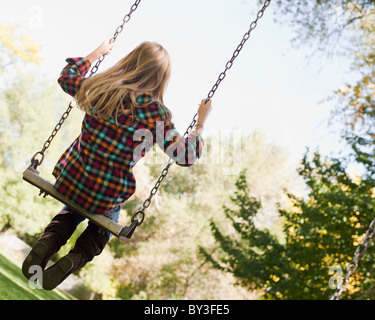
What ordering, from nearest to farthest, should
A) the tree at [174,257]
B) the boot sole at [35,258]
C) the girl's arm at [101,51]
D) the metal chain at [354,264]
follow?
the boot sole at [35,258] < the girl's arm at [101,51] < the metal chain at [354,264] < the tree at [174,257]

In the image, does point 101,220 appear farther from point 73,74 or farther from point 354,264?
point 354,264

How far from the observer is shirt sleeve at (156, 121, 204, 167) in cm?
243

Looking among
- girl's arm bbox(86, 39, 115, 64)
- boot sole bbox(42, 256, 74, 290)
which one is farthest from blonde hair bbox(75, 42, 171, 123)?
boot sole bbox(42, 256, 74, 290)

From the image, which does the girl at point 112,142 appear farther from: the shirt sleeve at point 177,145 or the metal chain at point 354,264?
the metal chain at point 354,264

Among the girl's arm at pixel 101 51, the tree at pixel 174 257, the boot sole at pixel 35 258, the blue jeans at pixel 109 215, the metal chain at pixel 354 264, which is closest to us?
the boot sole at pixel 35 258

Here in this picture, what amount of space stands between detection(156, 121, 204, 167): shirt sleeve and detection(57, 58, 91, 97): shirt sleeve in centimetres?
61

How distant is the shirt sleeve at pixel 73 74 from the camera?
268 centimetres

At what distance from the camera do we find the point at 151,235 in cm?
2194

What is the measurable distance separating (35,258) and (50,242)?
5.2 inches

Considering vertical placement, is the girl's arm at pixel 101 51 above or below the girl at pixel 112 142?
above

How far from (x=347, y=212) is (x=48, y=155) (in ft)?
48.4

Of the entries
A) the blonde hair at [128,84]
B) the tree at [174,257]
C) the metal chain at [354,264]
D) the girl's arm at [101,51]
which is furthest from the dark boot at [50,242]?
the tree at [174,257]

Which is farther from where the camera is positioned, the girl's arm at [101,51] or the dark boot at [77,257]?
the girl's arm at [101,51]
